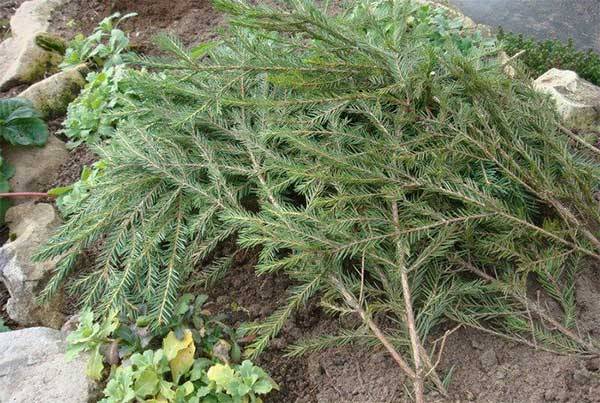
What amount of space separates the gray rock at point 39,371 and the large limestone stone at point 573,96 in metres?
2.60

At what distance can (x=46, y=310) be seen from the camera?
2342mm

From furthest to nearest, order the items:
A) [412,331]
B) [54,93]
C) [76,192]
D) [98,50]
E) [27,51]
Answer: [27,51] < [98,50] < [54,93] < [76,192] < [412,331]

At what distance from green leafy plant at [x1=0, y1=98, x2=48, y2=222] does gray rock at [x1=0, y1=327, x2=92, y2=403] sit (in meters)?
1.28

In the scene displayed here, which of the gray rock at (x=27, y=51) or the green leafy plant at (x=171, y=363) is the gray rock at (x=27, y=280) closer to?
the green leafy plant at (x=171, y=363)

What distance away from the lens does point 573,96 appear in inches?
125

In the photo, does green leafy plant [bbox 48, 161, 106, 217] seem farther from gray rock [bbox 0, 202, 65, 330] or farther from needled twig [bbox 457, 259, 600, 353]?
needled twig [bbox 457, 259, 600, 353]

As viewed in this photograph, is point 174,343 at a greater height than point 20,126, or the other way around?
point 174,343

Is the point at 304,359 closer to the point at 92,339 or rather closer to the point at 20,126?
the point at 92,339

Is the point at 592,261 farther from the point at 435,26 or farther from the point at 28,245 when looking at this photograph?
the point at 28,245

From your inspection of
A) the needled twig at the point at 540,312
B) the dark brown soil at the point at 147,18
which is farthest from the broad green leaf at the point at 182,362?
the dark brown soil at the point at 147,18

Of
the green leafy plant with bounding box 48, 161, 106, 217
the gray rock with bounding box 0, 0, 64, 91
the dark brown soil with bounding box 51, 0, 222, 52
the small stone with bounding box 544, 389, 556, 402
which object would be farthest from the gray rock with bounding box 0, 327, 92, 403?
the dark brown soil with bounding box 51, 0, 222, 52

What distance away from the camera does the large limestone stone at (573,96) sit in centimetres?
310

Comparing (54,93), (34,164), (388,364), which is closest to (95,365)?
(388,364)

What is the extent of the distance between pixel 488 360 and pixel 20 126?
107 inches
